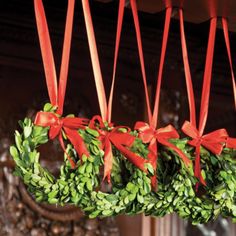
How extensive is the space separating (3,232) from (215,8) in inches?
50.7

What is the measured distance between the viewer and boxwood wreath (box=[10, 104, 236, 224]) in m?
1.36

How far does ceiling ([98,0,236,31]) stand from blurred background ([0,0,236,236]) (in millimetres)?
1006

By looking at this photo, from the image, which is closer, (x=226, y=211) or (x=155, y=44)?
(x=226, y=211)

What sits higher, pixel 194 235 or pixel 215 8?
pixel 215 8

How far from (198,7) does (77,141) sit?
46 cm

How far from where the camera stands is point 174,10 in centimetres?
167

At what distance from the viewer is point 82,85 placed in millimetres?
2818

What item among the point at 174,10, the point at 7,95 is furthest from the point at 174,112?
the point at 174,10

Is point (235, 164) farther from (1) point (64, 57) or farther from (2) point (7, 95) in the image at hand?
(2) point (7, 95)

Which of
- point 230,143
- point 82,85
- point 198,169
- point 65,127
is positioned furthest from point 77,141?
point 82,85

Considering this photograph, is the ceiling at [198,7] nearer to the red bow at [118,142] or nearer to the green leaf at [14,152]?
the red bow at [118,142]

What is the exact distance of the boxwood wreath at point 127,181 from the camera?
1.36 m

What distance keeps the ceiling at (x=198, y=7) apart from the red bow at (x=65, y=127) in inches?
13.9

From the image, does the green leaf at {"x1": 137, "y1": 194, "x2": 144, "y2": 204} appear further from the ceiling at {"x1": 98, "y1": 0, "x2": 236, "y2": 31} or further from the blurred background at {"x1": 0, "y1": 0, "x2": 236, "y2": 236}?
the blurred background at {"x1": 0, "y1": 0, "x2": 236, "y2": 236}
